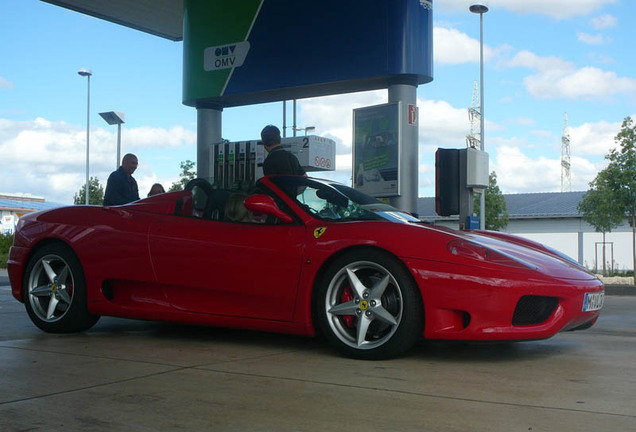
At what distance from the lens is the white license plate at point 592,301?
4359 millimetres

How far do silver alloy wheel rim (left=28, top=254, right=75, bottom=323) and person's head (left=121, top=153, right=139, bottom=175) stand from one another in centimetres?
255

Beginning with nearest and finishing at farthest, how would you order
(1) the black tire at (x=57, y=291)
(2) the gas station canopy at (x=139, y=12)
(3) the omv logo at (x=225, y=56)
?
(1) the black tire at (x=57, y=291), (3) the omv logo at (x=225, y=56), (2) the gas station canopy at (x=139, y=12)

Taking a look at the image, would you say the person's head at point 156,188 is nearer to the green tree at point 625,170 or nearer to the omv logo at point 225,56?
the omv logo at point 225,56

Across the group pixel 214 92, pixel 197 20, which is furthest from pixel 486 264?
pixel 197 20

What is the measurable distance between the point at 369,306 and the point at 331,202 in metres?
0.98

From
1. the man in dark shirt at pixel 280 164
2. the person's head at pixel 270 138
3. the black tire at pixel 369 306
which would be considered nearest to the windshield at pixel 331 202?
the black tire at pixel 369 306

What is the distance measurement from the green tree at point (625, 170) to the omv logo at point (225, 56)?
14.0m

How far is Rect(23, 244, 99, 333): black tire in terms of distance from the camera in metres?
5.41

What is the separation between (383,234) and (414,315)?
20.5 inches

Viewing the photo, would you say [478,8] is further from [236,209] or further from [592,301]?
[592,301]

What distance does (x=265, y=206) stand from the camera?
469 centimetres

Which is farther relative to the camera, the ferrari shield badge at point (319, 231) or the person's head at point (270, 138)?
the person's head at point (270, 138)

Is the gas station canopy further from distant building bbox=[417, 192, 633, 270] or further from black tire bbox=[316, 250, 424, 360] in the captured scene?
distant building bbox=[417, 192, 633, 270]

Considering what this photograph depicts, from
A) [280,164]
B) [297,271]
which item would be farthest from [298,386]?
[280,164]
